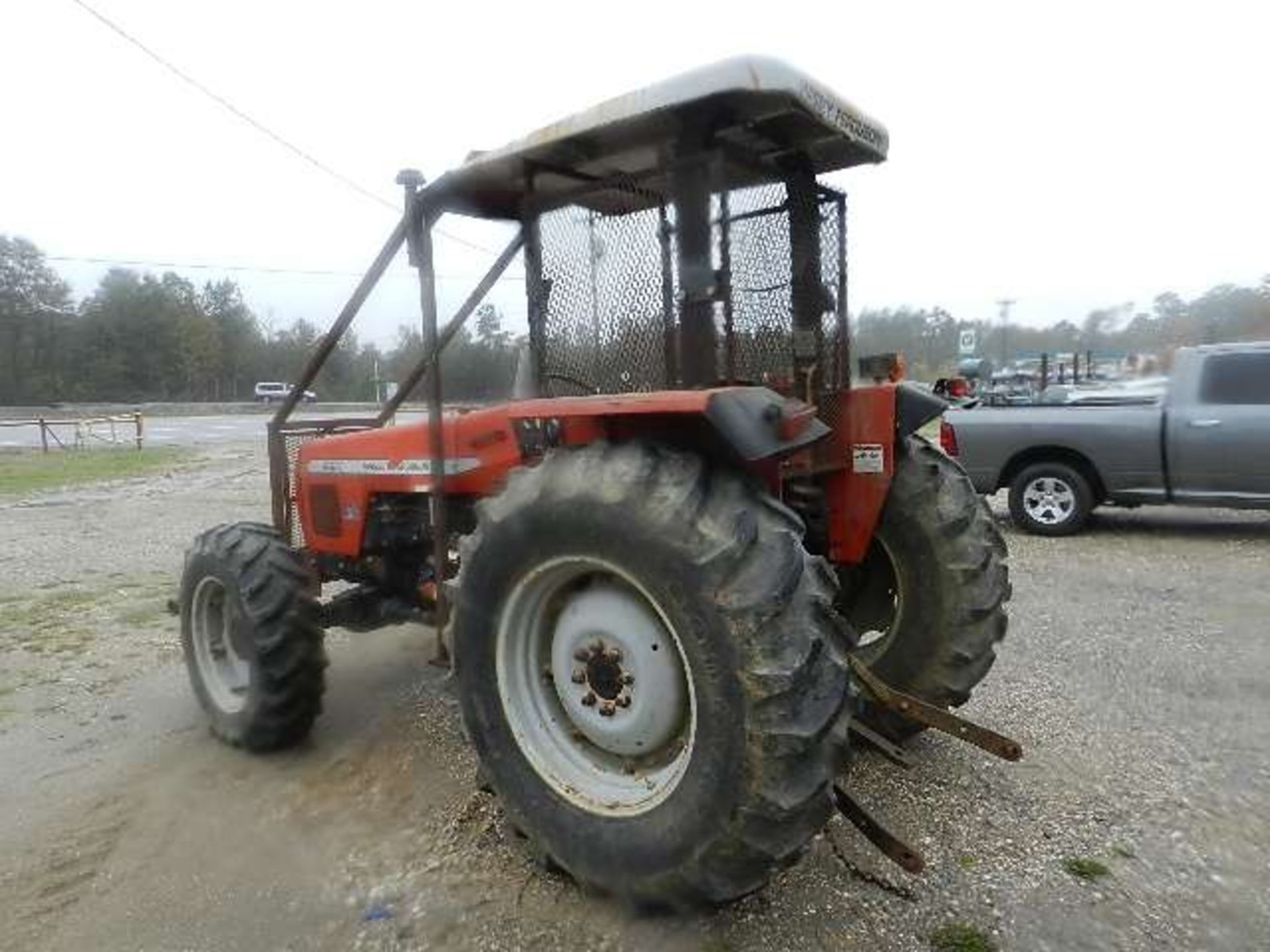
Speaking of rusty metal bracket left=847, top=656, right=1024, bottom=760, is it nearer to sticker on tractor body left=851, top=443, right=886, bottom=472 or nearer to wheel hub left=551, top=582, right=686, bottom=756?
wheel hub left=551, top=582, right=686, bottom=756

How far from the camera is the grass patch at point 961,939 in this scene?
7.81 ft

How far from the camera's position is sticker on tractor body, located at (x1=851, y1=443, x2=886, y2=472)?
3.26 meters

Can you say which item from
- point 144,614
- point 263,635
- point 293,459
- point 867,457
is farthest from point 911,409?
point 144,614

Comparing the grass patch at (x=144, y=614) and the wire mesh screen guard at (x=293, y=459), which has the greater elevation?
the wire mesh screen guard at (x=293, y=459)

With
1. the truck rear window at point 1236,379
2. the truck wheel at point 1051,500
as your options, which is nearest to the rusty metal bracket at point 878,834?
the truck wheel at point 1051,500

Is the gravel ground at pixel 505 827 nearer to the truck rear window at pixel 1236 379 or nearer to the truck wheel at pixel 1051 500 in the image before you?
the truck wheel at pixel 1051 500

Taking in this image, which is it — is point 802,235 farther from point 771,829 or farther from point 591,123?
point 771,829

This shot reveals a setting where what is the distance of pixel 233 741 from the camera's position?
3.82 meters

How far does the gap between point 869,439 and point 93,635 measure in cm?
514

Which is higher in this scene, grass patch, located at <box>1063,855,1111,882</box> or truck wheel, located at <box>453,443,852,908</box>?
truck wheel, located at <box>453,443,852,908</box>

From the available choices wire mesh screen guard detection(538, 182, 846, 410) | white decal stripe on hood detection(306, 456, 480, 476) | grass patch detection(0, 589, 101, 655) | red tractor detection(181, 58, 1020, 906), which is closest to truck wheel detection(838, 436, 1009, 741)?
red tractor detection(181, 58, 1020, 906)

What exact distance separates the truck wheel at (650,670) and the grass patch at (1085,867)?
110 centimetres

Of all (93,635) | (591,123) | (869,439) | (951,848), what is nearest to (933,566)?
(869,439)

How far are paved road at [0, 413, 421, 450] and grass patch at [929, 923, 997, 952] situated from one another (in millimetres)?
19996
